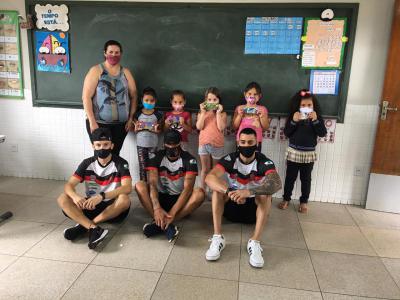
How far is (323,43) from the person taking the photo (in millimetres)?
3395

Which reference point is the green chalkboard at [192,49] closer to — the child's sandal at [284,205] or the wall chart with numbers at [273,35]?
the wall chart with numbers at [273,35]

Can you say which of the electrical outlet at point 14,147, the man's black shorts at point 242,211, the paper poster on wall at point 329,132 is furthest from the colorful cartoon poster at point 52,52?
the paper poster on wall at point 329,132

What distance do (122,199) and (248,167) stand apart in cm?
109

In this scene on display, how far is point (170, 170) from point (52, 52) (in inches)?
80.0

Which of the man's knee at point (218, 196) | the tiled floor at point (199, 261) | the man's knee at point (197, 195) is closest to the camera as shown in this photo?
the tiled floor at point (199, 261)

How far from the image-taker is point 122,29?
3674mm

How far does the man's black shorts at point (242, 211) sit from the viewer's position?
301 cm

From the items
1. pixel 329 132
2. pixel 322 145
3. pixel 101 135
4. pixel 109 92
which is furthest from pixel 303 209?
pixel 109 92

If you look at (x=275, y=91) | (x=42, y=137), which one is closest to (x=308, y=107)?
(x=275, y=91)

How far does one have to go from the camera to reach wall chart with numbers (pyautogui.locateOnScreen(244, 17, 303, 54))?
340 cm

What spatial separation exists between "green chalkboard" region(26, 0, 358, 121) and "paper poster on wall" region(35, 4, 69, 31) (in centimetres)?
6

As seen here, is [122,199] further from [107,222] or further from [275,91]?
[275,91]

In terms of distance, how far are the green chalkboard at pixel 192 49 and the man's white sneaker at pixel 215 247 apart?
151cm

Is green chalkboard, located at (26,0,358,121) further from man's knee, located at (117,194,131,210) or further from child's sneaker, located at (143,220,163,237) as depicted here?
child's sneaker, located at (143,220,163,237)
